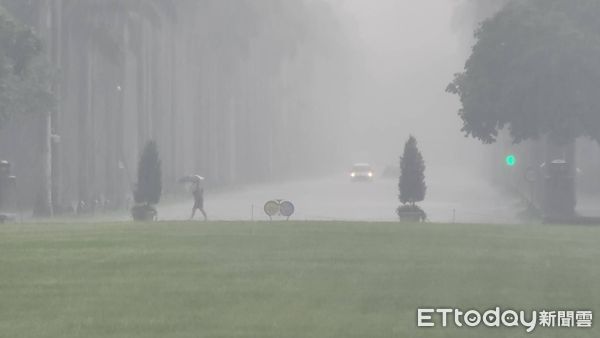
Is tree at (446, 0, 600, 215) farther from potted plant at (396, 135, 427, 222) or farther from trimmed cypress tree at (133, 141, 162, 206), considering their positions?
trimmed cypress tree at (133, 141, 162, 206)

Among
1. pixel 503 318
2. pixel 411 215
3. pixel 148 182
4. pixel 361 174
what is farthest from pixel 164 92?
pixel 503 318

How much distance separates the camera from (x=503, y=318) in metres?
20.4

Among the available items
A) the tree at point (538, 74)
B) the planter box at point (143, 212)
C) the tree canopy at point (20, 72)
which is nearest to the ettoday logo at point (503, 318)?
the planter box at point (143, 212)

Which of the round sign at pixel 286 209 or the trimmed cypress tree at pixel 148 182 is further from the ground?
the trimmed cypress tree at pixel 148 182

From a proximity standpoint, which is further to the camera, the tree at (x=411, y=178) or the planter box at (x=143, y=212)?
the tree at (x=411, y=178)

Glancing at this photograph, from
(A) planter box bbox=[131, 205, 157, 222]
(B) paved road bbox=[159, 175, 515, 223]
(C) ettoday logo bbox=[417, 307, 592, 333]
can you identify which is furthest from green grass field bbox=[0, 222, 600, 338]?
(B) paved road bbox=[159, 175, 515, 223]

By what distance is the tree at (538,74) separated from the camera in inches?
2347

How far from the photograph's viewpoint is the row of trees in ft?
237

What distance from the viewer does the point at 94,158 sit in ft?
257

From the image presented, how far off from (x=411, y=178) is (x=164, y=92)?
58.7 metres

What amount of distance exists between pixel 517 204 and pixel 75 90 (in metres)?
25.1

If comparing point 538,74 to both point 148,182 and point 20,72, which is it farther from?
point 20,72

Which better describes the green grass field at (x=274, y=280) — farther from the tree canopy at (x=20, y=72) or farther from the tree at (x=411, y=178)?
the tree canopy at (x=20, y=72)

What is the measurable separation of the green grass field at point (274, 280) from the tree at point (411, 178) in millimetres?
18141
